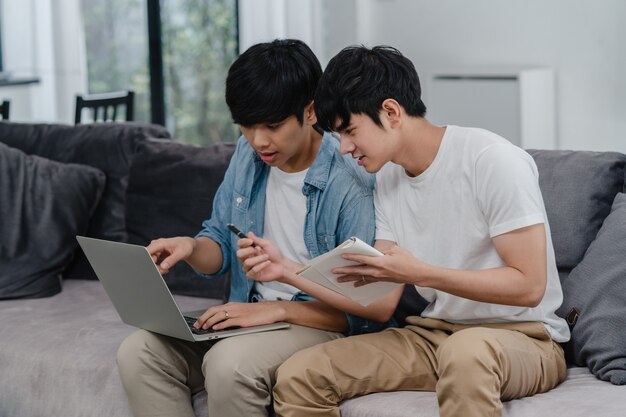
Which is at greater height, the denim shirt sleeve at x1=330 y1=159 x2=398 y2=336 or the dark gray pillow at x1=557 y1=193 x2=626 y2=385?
the denim shirt sleeve at x1=330 y1=159 x2=398 y2=336

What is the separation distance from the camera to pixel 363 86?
186 centimetres

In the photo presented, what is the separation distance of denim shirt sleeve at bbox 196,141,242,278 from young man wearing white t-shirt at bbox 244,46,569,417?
0.32 m

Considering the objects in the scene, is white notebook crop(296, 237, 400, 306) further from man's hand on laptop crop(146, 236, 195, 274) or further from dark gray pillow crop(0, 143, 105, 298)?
dark gray pillow crop(0, 143, 105, 298)

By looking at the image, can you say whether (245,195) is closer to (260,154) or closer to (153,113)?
(260,154)

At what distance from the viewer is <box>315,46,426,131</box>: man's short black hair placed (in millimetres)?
1860

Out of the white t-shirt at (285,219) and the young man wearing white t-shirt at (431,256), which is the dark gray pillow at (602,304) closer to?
the young man wearing white t-shirt at (431,256)

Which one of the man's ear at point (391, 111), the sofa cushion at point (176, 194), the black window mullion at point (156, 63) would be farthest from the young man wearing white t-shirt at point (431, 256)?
the black window mullion at point (156, 63)

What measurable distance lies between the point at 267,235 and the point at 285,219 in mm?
63

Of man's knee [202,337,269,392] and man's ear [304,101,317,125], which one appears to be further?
man's ear [304,101,317,125]

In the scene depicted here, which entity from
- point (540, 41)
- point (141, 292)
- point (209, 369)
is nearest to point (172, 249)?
point (141, 292)

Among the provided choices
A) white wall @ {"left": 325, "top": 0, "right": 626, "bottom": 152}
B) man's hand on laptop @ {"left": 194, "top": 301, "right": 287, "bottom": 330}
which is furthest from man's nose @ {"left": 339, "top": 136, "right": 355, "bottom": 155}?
white wall @ {"left": 325, "top": 0, "right": 626, "bottom": 152}

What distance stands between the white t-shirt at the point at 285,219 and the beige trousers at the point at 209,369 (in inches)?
6.6

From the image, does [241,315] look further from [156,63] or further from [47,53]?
[156,63]

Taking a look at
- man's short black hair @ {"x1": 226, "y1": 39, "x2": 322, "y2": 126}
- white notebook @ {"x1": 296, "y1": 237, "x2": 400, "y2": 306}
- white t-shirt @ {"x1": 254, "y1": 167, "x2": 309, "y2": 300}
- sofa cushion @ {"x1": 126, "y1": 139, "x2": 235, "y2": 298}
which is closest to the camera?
white notebook @ {"x1": 296, "y1": 237, "x2": 400, "y2": 306}
